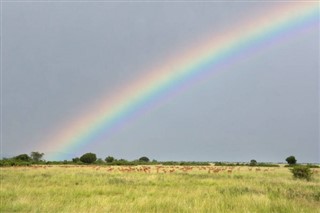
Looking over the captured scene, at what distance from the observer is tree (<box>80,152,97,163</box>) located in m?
73.2

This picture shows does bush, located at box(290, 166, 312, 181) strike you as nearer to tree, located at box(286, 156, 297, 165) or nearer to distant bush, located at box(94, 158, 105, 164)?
tree, located at box(286, 156, 297, 165)

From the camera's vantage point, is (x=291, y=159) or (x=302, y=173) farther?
(x=291, y=159)

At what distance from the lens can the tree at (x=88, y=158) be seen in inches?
2881

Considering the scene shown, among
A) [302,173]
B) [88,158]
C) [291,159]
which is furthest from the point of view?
[88,158]

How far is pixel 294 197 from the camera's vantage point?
42.3 feet

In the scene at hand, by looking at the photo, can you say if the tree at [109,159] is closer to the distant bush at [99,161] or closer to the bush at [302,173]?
the distant bush at [99,161]

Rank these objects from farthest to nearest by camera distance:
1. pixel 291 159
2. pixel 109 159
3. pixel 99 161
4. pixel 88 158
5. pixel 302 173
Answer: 1. pixel 109 159
2. pixel 99 161
3. pixel 88 158
4. pixel 291 159
5. pixel 302 173

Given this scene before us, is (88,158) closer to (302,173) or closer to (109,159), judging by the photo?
(109,159)

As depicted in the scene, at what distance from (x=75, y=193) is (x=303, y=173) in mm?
17341

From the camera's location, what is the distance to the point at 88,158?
7350cm

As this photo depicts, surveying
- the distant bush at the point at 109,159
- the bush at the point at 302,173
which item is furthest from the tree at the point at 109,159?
the bush at the point at 302,173

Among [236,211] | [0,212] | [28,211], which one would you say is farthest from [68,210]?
[236,211]

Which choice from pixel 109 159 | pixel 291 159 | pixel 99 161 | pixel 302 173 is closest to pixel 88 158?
pixel 99 161

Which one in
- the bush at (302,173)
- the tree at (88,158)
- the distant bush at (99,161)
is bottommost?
the bush at (302,173)
